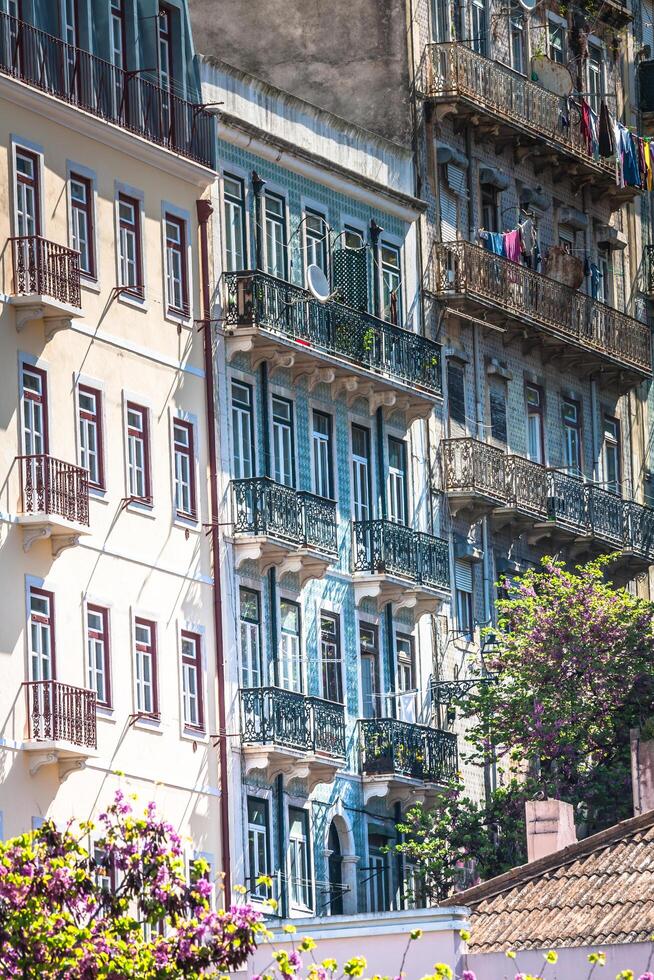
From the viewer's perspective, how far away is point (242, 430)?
2704 inches

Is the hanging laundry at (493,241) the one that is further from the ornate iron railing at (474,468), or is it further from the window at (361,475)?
the window at (361,475)

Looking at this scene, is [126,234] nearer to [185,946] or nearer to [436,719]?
[436,719]

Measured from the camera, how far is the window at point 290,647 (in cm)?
6888

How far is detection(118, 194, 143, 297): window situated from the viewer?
6525 centimetres

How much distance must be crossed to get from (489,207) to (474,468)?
21.3 feet

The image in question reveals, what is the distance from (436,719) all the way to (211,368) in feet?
29.8

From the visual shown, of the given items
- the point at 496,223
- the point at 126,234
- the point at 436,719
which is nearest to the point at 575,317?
the point at 496,223

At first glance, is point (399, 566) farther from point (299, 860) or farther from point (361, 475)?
point (299, 860)

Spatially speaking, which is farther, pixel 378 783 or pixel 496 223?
pixel 496 223

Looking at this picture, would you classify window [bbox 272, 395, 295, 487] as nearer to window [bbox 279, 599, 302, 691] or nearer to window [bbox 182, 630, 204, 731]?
window [bbox 279, 599, 302, 691]

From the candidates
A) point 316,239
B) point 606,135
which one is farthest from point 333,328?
point 606,135

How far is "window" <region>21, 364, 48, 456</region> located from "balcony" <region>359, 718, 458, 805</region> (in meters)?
10.7

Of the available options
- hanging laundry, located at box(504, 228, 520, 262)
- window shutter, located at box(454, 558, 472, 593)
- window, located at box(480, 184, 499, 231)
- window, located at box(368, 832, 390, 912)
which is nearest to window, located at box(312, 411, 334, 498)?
window shutter, located at box(454, 558, 472, 593)

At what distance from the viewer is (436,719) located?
73.1 metres
